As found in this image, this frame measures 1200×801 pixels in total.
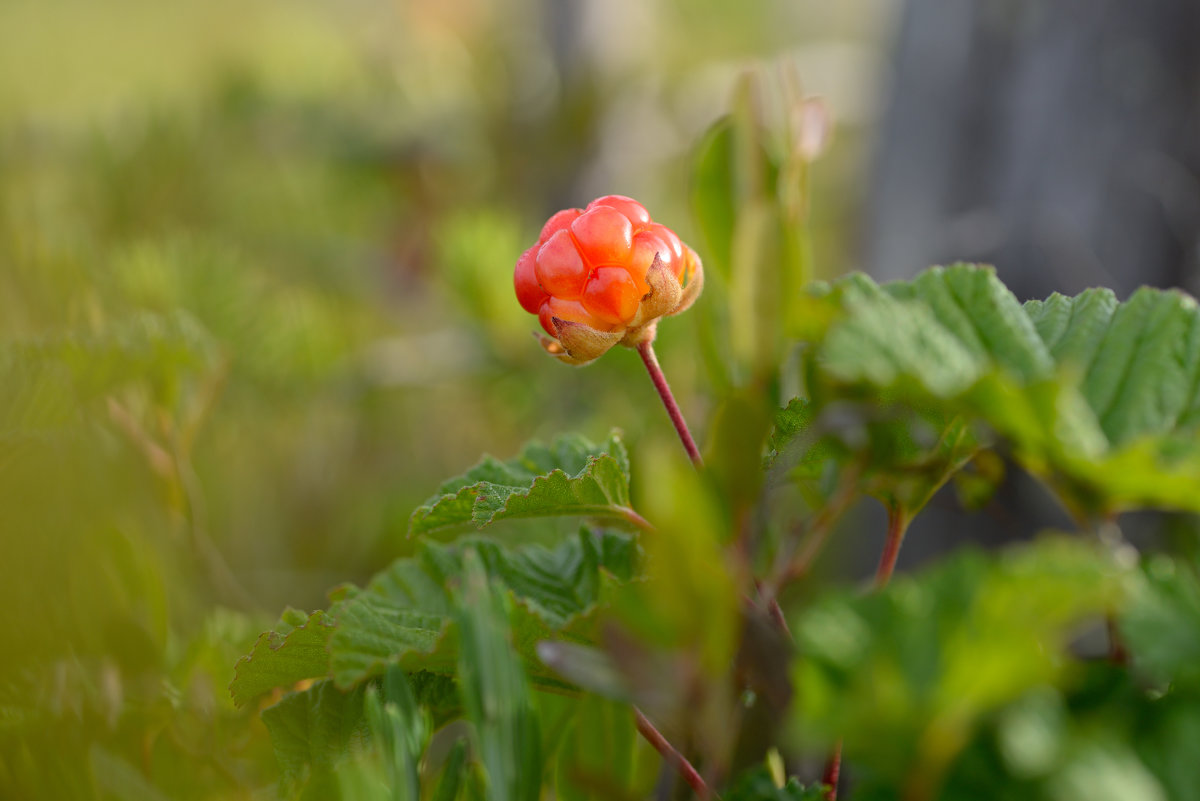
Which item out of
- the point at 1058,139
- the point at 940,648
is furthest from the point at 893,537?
the point at 1058,139

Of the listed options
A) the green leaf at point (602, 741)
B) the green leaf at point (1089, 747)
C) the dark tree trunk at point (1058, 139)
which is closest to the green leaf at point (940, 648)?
the green leaf at point (1089, 747)

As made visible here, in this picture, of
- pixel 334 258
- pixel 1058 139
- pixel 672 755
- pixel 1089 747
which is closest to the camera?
pixel 1089 747

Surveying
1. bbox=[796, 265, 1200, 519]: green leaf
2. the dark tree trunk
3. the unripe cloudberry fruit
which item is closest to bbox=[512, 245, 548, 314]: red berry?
the unripe cloudberry fruit

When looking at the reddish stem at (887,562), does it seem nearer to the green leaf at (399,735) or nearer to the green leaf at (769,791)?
the green leaf at (769,791)

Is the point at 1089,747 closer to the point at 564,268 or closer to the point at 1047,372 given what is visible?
the point at 1047,372

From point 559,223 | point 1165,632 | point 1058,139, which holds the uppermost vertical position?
point 559,223

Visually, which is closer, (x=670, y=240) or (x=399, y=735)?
(x=399, y=735)

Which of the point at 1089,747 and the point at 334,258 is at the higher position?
the point at 334,258
